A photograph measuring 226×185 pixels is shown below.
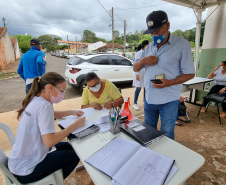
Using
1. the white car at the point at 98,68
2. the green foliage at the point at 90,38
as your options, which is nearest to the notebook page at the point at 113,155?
→ the white car at the point at 98,68

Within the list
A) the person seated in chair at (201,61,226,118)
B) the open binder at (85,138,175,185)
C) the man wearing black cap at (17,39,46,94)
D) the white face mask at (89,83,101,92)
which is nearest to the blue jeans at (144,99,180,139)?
the open binder at (85,138,175,185)

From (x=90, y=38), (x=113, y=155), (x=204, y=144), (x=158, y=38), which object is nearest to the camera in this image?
(x=113, y=155)

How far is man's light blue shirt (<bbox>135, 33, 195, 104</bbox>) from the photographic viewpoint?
126cm

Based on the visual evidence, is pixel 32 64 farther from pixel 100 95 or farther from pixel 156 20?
pixel 156 20

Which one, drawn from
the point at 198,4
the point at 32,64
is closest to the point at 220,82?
the point at 198,4

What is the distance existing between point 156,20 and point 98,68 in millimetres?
3682

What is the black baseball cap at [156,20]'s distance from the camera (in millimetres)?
1219

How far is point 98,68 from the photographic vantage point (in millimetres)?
4785

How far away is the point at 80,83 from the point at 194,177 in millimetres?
3863

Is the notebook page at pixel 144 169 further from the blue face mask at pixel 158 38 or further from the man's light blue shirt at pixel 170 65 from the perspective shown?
the blue face mask at pixel 158 38

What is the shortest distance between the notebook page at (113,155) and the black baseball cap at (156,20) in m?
1.01

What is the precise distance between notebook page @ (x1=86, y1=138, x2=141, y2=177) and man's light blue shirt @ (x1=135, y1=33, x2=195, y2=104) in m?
0.64

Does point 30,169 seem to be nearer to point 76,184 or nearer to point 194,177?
point 76,184

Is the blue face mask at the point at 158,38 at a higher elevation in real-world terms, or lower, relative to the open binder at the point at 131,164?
higher
